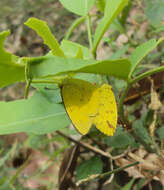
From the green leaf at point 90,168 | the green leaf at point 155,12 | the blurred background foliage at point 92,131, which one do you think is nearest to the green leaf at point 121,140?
the blurred background foliage at point 92,131

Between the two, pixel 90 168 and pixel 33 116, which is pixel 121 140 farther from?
pixel 33 116

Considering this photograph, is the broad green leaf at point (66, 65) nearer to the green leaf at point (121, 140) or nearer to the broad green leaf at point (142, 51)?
Result: the broad green leaf at point (142, 51)

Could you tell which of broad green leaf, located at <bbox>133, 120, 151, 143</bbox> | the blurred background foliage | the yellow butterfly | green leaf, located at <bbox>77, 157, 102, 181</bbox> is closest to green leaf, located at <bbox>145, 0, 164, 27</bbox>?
the blurred background foliage

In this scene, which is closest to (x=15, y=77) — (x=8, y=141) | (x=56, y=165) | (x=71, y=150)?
(x=71, y=150)

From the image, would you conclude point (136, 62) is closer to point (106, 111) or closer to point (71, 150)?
point (106, 111)

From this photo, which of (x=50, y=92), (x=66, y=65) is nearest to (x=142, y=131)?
(x=50, y=92)

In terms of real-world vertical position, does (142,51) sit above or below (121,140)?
above
